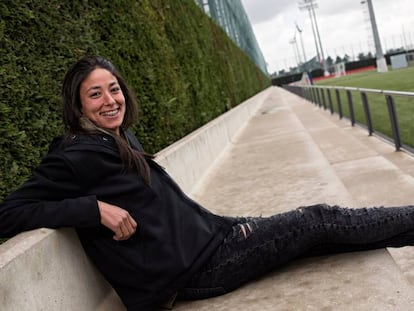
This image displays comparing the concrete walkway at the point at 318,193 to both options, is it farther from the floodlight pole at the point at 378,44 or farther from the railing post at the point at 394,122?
the floodlight pole at the point at 378,44

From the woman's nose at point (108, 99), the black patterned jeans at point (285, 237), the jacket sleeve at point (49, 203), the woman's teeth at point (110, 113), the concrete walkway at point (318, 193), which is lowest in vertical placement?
the concrete walkway at point (318, 193)

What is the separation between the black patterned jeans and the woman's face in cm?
86

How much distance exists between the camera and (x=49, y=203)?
7.50ft

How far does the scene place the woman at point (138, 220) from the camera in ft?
Answer: 7.54

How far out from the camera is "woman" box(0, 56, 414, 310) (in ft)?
7.54

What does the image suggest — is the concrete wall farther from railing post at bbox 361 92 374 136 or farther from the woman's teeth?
railing post at bbox 361 92 374 136

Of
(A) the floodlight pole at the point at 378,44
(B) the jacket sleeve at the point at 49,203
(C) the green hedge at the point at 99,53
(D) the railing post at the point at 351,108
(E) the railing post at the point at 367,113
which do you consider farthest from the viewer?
(A) the floodlight pole at the point at 378,44

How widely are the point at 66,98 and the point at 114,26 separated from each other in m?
3.22

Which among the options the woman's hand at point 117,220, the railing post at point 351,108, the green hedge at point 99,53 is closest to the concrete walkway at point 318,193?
the railing post at point 351,108

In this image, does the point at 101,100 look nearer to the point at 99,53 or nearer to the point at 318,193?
the point at 99,53

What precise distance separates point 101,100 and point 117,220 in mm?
650

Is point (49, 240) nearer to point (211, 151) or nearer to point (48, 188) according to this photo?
point (48, 188)

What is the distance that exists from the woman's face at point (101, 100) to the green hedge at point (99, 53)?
0.64 metres

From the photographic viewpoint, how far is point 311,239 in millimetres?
2748
